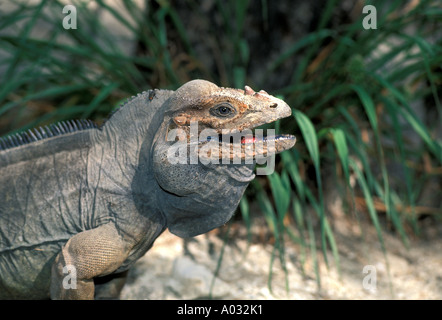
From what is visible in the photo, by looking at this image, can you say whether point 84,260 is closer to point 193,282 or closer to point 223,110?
point 223,110

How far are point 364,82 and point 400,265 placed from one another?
1291 mm

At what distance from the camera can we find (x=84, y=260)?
220 centimetres

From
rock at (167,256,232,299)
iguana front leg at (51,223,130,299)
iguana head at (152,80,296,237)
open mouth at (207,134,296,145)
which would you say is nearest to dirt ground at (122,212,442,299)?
rock at (167,256,232,299)

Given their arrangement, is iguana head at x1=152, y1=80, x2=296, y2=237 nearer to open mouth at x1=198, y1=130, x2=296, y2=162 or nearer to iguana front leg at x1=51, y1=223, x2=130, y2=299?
open mouth at x1=198, y1=130, x2=296, y2=162

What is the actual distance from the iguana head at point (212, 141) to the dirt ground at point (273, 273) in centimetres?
98

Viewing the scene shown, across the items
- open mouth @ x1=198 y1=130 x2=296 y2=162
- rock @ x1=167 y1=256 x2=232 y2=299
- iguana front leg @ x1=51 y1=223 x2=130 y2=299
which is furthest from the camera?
rock @ x1=167 y1=256 x2=232 y2=299

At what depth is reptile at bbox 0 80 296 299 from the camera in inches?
83.4

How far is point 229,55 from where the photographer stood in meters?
4.05

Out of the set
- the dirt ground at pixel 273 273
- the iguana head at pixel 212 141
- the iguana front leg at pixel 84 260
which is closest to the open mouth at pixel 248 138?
the iguana head at pixel 212 141

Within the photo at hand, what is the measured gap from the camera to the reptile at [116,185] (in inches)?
83.4

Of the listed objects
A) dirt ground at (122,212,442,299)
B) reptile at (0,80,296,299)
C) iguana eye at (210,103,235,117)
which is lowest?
dirt ground at (122,212,442,299)

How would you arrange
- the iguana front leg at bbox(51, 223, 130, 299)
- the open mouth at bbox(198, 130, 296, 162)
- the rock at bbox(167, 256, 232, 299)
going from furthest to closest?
the rock at bbox(167, 256, 232, 299) < the iguana front leg at bbox(51, 223, 130, 299) < the open mouth at bbox(198, 130, 296, 162)

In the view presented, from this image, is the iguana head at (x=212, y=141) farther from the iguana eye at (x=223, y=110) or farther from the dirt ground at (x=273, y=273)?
the dirt ground at (x=273, y=273)

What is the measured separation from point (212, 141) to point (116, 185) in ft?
1.63
